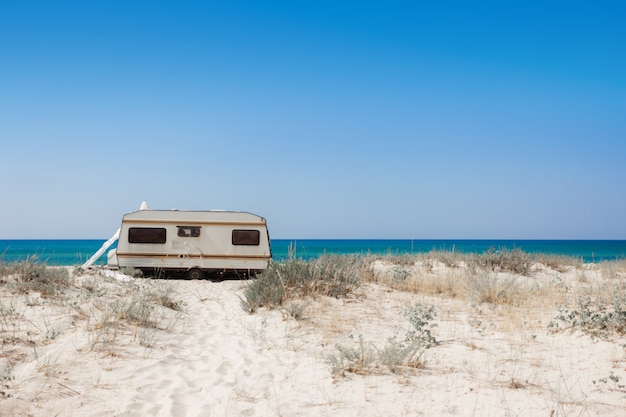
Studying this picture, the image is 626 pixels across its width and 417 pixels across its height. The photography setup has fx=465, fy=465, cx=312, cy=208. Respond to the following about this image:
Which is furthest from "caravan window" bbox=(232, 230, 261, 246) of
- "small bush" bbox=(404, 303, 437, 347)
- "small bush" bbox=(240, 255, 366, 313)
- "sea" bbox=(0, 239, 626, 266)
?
"small bush" bbox=(404, 303, 437, 347)

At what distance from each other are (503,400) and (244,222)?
12.2 meters

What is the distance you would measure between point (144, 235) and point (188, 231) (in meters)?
1.44

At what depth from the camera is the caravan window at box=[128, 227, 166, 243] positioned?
15523mm

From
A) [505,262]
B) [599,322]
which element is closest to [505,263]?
[505,262]

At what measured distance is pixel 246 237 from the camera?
51.9ft

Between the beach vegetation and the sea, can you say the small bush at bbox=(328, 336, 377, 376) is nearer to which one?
the sea

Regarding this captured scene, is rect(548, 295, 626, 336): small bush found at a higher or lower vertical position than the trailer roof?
lower

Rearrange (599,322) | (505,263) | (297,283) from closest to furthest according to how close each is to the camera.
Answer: (599,322) → (297,283) → (505,263)

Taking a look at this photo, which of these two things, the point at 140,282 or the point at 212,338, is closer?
the point at 212,338

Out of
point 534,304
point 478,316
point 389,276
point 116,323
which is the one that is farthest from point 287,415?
point 389,276

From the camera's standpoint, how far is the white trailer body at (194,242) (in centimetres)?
1550

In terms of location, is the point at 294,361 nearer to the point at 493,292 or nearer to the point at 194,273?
the point at 493,292

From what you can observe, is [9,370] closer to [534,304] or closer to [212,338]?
[212,338]

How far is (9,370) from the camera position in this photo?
486cm
